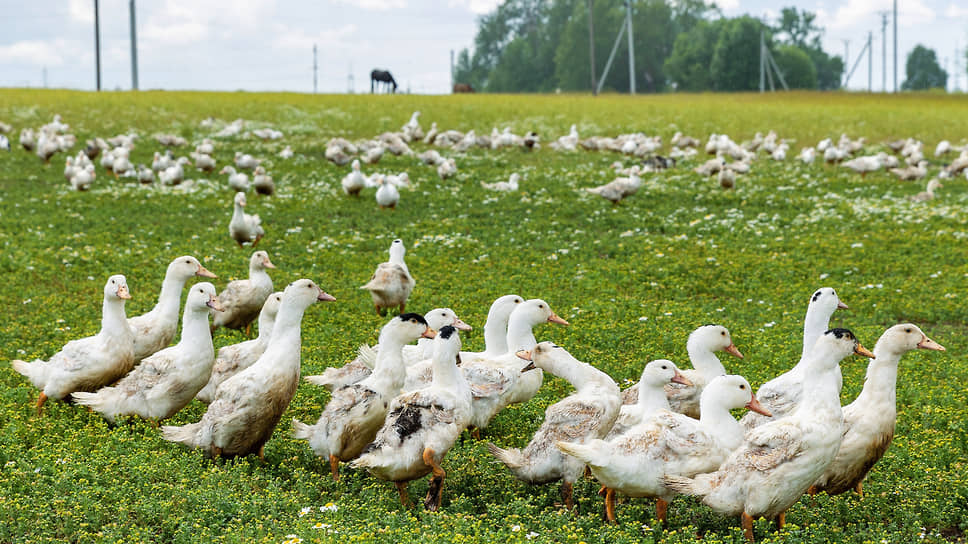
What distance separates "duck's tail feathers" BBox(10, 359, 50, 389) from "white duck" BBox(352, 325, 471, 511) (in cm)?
438

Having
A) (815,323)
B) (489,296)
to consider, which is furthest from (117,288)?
(815,323)

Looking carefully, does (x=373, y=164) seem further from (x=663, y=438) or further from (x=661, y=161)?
(x=663, y=438)

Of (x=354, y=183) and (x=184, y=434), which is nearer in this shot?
(x=184, y=434)

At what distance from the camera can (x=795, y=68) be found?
115688mm

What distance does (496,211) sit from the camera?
23891mm

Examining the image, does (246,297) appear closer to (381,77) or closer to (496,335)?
(496,335)

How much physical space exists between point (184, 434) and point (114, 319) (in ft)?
7.09

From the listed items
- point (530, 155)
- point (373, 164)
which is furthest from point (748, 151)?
point (373, 164)

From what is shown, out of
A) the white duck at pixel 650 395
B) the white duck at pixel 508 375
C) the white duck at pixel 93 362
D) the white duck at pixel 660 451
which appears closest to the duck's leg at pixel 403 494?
the white duck at pixel 508 375

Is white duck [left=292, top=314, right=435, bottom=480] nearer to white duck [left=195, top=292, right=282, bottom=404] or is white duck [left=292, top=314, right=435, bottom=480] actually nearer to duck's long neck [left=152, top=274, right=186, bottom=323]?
white duck [left=195, top=292, right=282, bottom=404]

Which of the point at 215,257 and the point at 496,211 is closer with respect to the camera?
the point at 215,257

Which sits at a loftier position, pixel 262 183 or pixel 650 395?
pixel 262 183

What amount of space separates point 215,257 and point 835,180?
20654mm

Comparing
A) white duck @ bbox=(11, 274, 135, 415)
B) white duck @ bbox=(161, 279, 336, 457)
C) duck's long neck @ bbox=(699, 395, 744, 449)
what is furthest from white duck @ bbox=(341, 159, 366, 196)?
duck's long neck @ bbox=(699, 395, 744, 449)
